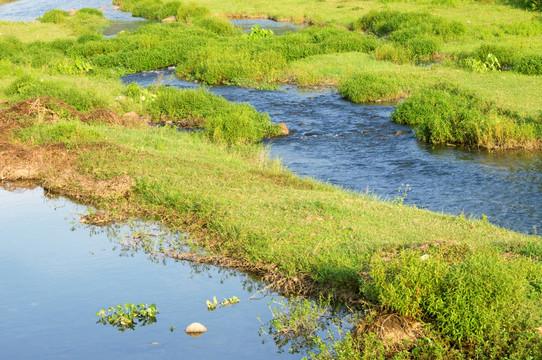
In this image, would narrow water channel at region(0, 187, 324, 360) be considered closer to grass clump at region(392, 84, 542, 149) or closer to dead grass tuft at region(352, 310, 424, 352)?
dead grass tuft at region(352, 310, 424, 352)

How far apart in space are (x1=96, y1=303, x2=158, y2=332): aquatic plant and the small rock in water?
456 millimetres

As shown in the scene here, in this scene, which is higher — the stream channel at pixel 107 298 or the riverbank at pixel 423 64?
the riverbank at pixel 423 64

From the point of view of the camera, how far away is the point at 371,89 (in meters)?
17.9

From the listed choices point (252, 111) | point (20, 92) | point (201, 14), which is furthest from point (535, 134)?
point (201, 14)

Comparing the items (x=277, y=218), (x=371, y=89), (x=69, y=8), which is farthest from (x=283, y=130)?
(x=69, y=8)

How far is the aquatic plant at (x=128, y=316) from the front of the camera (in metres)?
6.76

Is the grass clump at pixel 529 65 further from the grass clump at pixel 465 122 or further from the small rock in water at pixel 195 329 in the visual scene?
the small rock in water at pixel 195 329

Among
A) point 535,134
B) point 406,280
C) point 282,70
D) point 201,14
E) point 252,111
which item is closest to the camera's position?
point 406,280

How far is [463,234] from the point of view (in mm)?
8062

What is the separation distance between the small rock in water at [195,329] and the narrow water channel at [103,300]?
0.06 meters

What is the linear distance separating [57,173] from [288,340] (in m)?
6.28

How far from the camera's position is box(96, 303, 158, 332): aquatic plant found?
676cm

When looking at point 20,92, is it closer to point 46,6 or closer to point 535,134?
point 535,134

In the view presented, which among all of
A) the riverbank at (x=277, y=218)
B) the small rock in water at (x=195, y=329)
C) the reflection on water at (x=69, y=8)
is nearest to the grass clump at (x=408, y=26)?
the riverbank at (x=277, y=218)
